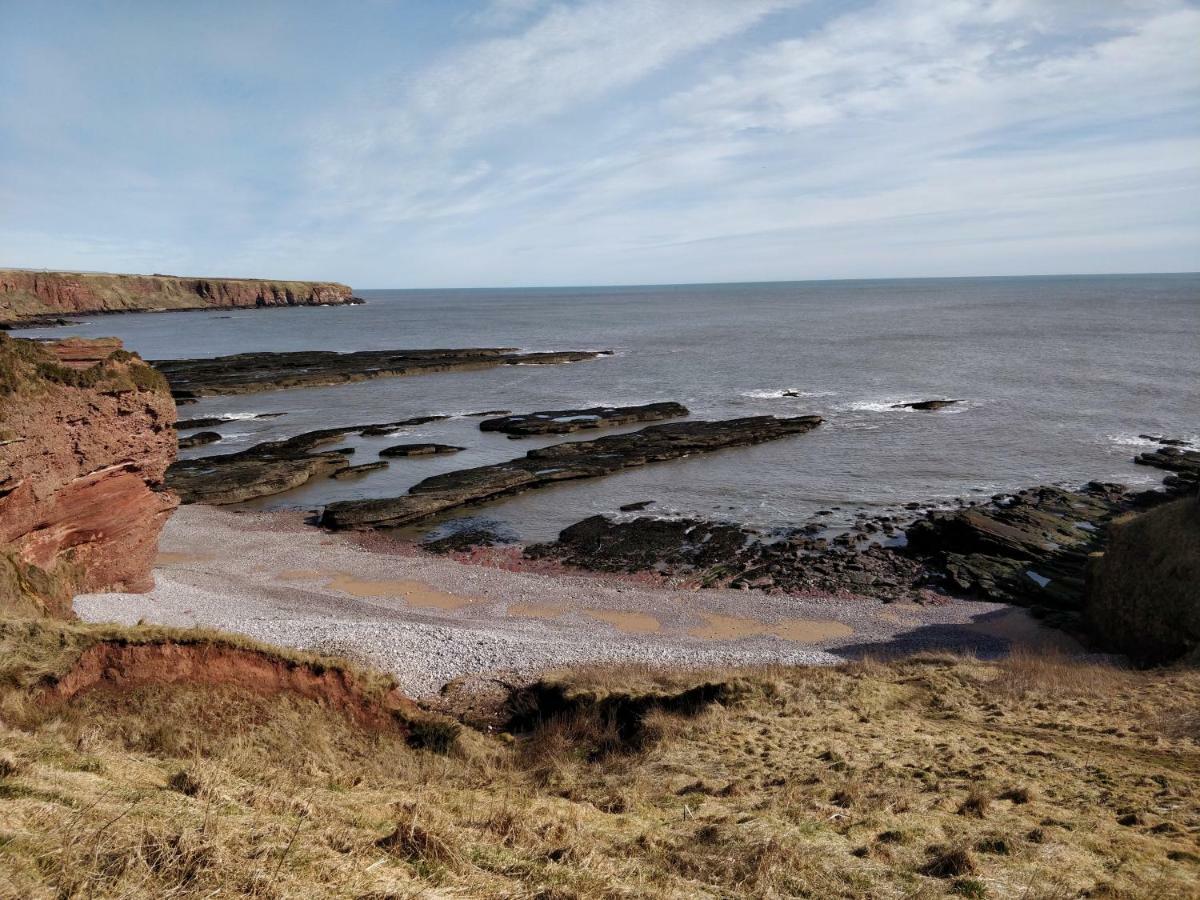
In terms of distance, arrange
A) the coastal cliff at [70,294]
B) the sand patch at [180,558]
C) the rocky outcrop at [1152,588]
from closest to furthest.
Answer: the rocky outcrop at [1152,588] < the sand patch at [180,558] < the coastal cliff at [70,294]

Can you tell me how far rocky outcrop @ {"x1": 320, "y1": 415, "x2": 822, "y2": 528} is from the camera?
35.8 metres

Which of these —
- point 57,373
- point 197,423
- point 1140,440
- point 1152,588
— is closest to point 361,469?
point 197,423

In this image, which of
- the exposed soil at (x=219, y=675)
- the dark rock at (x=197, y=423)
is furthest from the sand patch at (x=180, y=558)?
the dark rock at (x=197, y=423)

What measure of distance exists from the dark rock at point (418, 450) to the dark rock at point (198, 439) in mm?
13061

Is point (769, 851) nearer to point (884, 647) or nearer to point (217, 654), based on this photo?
point (217, 654)

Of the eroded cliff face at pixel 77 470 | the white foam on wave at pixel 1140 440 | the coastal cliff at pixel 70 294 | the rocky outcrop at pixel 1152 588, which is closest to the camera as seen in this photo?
the eroded cliff face at pixel 77 470

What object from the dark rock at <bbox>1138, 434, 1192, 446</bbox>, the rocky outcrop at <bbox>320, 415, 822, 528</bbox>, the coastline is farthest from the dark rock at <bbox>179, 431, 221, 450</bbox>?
the dark rock at <bbox>1138, 434, 1192, 446</bbox>

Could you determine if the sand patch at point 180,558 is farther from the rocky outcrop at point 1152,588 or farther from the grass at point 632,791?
the rocky outcrop at point 1152,588

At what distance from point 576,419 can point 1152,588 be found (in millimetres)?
39449

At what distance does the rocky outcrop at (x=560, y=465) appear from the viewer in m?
35.8

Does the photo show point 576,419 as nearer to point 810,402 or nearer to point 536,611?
point 810,402

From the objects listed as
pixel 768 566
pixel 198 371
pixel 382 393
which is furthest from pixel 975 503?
pixel 198 371

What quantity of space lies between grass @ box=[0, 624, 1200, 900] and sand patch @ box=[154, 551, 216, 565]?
54.9 feet

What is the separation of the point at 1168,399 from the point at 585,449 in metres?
45.1
